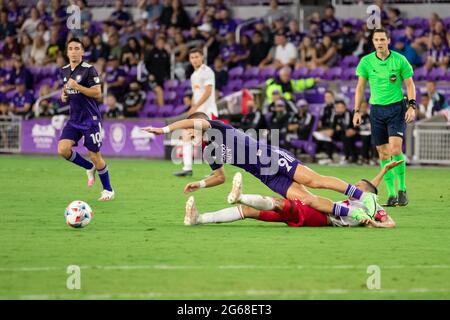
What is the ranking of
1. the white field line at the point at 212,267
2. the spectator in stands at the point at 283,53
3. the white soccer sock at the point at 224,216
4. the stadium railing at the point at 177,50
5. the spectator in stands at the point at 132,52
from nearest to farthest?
the white field line at the point at 212,267
the white soccer sock at the point at 224,216
the spectator in stands at the point at 283,53
the stadium railing at the point at 177,50
the spectator in stands at the point at 132,52

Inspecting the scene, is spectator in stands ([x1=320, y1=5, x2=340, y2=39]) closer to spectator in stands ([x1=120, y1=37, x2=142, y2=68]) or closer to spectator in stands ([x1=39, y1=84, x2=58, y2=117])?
spectator in stands ([x1=120, y1=37, x2=142, y2=68])

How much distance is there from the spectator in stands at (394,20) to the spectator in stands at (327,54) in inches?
61.8

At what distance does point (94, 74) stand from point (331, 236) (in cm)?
556

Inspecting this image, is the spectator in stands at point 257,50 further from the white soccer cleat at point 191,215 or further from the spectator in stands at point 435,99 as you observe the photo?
the white soccer cleat at point 191,215

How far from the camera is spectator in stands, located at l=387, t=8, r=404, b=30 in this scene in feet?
86.7

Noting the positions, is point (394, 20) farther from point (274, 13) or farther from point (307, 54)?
point (274, 13)

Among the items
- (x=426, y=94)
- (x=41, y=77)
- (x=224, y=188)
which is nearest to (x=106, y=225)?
(x=224, y=188)

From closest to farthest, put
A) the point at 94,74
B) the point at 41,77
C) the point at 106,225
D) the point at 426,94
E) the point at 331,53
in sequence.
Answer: the point at 106,225 < the point at 94,74 < the point at 426,94 < the point at 331,53 < the point at 41,77

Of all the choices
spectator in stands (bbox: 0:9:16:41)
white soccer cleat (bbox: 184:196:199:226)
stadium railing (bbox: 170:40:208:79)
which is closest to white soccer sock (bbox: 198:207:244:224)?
white soccer cleat (bbox: 184:196:199:226)

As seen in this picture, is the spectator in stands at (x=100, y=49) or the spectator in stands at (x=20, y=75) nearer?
the spectator in stands at (x=100, y=49)

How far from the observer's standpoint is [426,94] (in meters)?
23.6

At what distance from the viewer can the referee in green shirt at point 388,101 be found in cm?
1441

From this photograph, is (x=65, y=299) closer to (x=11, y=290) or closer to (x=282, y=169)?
(x=11, y=290)

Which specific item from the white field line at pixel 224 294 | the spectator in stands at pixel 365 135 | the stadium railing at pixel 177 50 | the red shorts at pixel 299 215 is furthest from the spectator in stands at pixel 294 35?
the white field line at pixel 224 294
